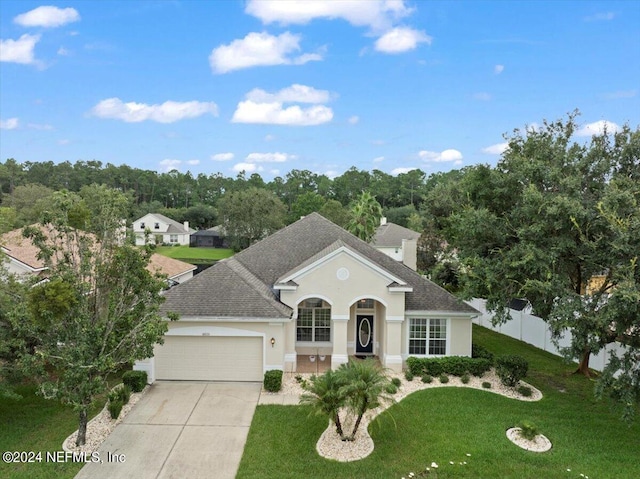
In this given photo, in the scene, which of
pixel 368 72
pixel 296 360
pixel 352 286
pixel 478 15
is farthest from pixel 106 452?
pixel 368 72

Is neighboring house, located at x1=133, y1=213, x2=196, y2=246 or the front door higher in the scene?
neighboring house, located at x1=133, y1=213, x2=196, y2=246

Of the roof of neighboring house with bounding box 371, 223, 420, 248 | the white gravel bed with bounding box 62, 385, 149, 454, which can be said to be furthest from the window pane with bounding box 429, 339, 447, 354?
the roof of neighboring house with bounding box 371, 223, 420, 248

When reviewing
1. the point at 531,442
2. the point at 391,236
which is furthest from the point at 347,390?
the point at 391,236

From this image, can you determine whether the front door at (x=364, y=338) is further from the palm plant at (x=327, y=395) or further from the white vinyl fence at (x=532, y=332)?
the palm plant at (x=327, y=395)

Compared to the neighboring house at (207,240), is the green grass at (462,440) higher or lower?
lower

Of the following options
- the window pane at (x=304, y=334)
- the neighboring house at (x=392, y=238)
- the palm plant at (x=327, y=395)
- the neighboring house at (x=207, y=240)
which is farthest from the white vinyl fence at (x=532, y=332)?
the neighboring house at (x=207, y=240)

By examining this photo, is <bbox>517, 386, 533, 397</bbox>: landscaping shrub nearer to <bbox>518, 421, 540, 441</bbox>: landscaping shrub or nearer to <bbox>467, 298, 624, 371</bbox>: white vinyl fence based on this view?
<bbox>518, 421, 540, 441</bbox>: landscaping shrub

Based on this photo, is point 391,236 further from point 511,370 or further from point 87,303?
point 87,303

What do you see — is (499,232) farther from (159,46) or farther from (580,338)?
(159,46)
